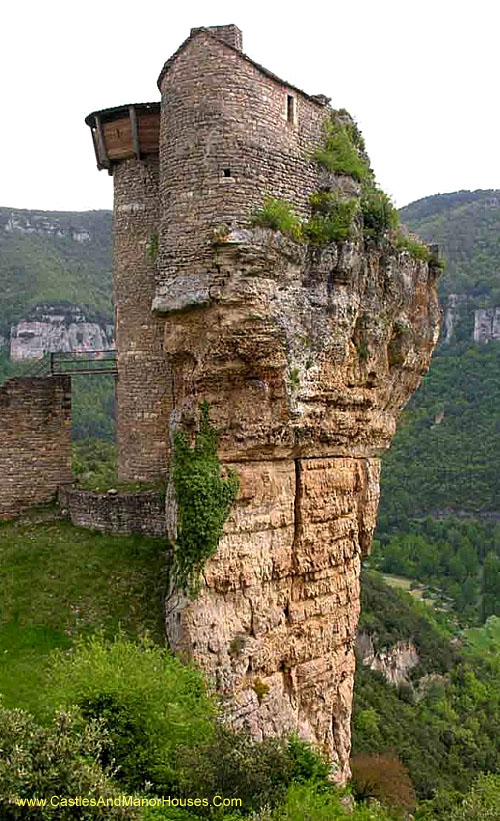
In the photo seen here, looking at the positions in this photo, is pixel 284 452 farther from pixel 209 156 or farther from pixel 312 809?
pixel 312 809

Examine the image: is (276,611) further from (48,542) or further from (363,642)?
(363,642)

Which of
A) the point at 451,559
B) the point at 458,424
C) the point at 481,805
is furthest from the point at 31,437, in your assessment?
the point at 458,424

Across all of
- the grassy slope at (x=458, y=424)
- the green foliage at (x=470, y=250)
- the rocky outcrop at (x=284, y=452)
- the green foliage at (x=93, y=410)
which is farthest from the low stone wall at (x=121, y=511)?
the green foliage at (x=470, y=250)

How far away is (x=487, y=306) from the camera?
4486 inches

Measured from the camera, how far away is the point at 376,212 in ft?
59.8

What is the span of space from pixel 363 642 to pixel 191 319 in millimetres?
40445

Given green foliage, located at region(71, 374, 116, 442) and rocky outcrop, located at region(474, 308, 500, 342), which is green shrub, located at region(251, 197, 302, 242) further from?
rocky outcrop, located at region(474, 308, 500, 342)

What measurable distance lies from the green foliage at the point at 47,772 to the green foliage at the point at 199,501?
4879 millimetres

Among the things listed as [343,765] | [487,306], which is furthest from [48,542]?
[487,306]

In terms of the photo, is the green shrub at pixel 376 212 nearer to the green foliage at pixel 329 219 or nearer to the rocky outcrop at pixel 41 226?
the green foliage at pixel 329 219

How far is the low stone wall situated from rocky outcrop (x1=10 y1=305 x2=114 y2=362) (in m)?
56.5

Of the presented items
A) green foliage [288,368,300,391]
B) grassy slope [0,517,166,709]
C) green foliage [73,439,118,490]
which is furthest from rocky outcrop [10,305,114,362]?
green foliage [288,368,300,391]

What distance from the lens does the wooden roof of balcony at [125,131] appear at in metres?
→ 18.7

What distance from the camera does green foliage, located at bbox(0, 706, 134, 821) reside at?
9.40 metres
